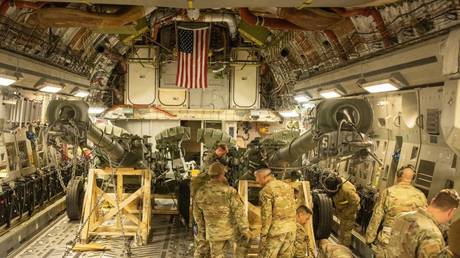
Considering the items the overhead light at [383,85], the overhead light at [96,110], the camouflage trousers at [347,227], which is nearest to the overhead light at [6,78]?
the overhead light at [383,85]

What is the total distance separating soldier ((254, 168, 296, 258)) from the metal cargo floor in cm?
207

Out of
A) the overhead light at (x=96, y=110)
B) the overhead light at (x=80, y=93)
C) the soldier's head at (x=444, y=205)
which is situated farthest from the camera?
the overhead light at (x=96, y=110)

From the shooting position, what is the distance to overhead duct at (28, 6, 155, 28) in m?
6.33

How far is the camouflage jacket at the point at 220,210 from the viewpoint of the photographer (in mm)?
6555

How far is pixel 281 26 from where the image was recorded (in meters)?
7.82

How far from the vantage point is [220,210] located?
21.5 feet

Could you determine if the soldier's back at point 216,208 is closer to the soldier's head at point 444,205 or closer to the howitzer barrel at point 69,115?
the howitzer barrel at point 69,115

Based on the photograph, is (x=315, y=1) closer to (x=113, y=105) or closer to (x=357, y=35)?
(x=357, y=35)

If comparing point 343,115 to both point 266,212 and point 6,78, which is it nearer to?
point 266,212

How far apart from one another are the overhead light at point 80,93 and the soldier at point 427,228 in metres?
9.27

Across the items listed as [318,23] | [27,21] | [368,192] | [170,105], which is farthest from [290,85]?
[27,21]

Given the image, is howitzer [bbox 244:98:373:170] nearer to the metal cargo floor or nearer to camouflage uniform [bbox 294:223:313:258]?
camouflage uniform [bbox 294:223:313:258]

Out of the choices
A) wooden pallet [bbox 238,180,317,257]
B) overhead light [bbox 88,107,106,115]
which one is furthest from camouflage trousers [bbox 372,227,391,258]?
overhead light [bbox 88,107,106,115]

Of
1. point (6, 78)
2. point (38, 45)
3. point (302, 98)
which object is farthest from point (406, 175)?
point (38, 45)
